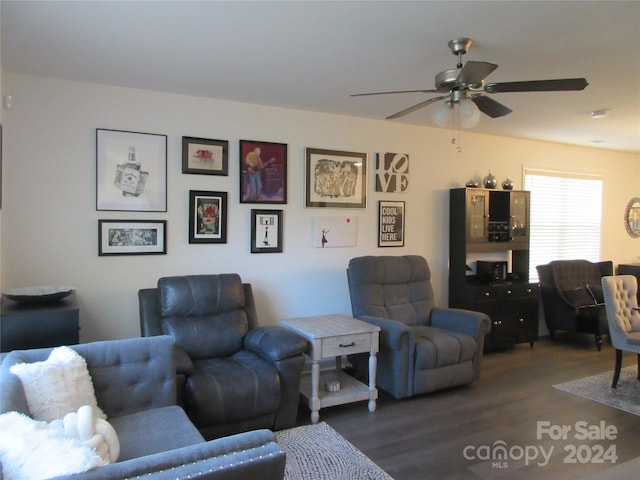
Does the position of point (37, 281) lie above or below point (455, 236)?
below

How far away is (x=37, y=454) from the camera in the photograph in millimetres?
1237

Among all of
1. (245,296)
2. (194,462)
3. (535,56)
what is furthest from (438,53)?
(194,462)

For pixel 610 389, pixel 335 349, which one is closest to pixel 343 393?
pixel 335 349

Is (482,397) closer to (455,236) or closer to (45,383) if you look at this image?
(455,236)

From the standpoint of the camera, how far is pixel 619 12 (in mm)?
2227

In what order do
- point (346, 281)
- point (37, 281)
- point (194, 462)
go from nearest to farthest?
point (194, 462)
point (37, 281)
point (346, 281)

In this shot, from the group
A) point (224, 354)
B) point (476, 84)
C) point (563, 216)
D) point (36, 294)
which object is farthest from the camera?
point (563, 216)

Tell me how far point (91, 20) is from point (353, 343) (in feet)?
8.58

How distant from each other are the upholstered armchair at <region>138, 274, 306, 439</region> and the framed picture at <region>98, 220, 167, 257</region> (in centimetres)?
42

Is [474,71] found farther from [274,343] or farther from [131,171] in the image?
[131,171]

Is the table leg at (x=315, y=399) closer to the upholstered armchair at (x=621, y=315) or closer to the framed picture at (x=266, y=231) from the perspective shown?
the framed picture at (x=266, y=231)

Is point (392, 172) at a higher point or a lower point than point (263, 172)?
higher

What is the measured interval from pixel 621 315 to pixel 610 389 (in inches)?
25.1

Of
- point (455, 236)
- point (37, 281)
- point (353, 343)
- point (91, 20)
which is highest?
point (91, 20)
